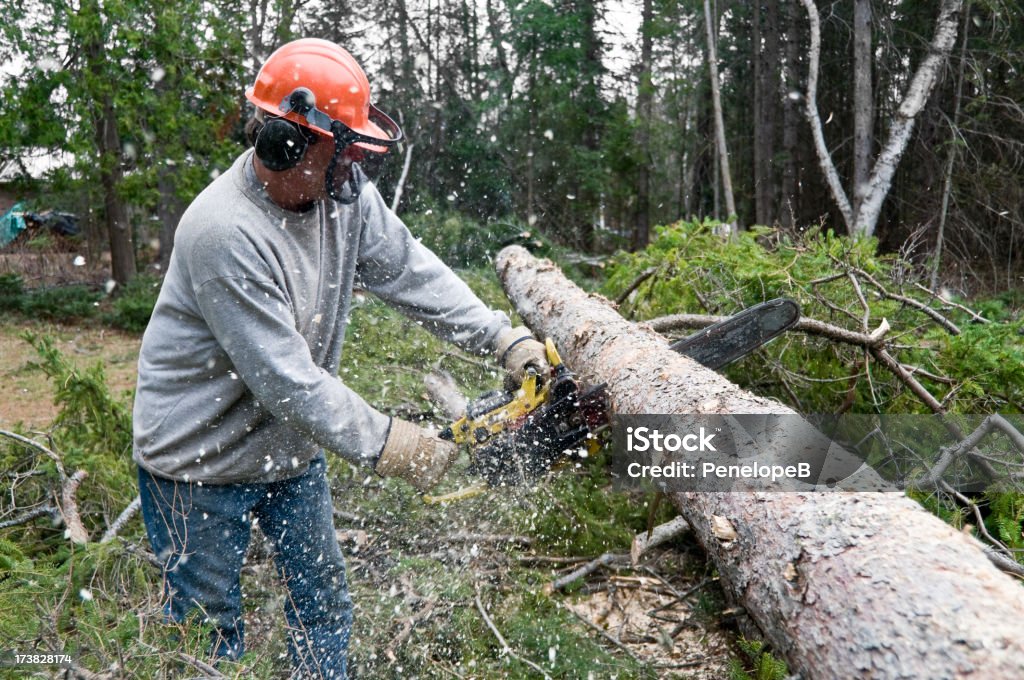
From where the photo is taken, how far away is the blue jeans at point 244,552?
2191 millimetres

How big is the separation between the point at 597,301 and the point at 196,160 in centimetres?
793

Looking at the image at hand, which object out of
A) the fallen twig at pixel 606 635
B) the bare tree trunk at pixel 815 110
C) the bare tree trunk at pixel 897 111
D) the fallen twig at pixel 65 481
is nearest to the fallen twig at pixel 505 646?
the fallen twig at pixel 606 635

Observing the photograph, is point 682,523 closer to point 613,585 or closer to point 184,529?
point 613,585

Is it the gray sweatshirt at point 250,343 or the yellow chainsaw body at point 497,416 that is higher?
the gray sweatshirt at point 250,343

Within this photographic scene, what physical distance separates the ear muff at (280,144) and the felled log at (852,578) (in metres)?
1.47

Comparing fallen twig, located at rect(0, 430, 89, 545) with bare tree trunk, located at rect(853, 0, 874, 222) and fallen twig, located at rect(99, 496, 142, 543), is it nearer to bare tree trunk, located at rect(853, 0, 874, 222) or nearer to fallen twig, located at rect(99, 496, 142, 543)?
fallen twig, located at rect(99, 496, 142, 543)

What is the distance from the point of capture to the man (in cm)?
196

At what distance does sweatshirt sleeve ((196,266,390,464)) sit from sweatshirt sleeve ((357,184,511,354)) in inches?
21.8

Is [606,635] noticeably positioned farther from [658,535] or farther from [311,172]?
[311,172]

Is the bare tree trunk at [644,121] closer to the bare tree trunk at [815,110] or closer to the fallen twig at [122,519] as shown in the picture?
A: the bare tree trunk at [815,110]

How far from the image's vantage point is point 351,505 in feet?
12.1

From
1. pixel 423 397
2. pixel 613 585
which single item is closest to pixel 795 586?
pixel 613 585

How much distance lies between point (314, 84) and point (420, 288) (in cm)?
81

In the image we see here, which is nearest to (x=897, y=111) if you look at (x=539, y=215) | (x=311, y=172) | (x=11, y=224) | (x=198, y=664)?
(x=539, y=215)
